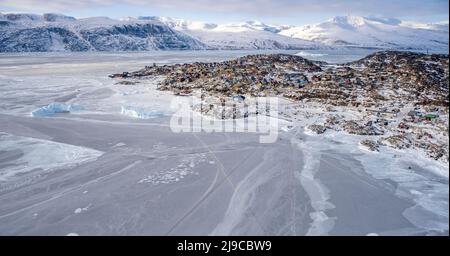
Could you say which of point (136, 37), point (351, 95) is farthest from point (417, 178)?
point (136, 37)

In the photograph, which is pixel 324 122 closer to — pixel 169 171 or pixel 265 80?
pixel 169 171

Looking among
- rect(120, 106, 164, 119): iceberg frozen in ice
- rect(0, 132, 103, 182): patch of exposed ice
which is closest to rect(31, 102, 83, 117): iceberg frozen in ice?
rect(120, 106, 164, 119): iceberg frozen in ice

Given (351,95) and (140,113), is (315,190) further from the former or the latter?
(351,95)

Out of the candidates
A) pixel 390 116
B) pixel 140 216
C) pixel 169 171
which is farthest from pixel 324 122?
pixel 140 216

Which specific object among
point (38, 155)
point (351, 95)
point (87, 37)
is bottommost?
point (38, 155)

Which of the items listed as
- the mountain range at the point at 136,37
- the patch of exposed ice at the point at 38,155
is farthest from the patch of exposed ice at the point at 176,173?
the mountain range at the point at 136,37
